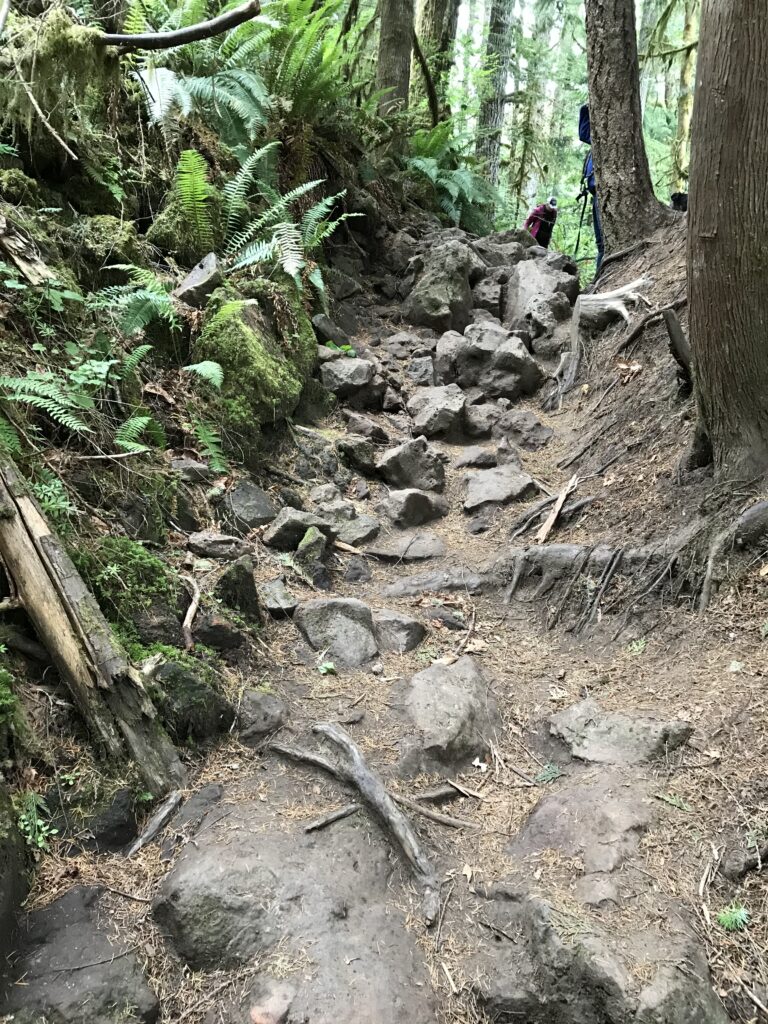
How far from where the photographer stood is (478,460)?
683cm

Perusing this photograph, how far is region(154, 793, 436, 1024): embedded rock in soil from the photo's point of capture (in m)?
2.29

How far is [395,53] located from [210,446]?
10049 millimetres

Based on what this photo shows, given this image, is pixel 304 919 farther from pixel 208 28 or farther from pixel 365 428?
pixel 365 428

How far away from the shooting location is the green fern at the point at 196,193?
5684 mm

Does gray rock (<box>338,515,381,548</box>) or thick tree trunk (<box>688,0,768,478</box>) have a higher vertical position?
thick tree trunk (<box>688,0,768,478</box>)

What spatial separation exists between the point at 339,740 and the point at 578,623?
1.92 m

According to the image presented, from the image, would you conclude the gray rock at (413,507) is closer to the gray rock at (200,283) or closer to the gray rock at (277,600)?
the gray rock at (277,600)

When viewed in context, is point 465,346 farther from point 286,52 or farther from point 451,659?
point 451,659

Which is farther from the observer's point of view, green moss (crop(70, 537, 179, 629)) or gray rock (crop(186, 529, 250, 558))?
gray rock (crop(186, 529, 250, 558))

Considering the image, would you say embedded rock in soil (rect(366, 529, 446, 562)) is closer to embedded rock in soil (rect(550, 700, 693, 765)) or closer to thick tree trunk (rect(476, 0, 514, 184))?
embedded rock in soil (rect(550, 700, 693, 765))

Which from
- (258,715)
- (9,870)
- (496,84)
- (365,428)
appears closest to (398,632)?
(258,715)

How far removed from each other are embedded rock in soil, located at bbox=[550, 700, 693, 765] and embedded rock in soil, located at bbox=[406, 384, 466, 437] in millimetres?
4160

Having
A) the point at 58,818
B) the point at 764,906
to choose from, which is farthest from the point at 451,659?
the point at 58,818

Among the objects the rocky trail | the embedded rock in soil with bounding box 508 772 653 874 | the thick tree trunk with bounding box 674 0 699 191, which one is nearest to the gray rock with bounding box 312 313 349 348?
the rocky trail
